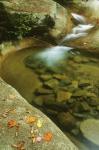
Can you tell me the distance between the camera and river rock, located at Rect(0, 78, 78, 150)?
184 inches

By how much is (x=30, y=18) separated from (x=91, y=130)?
4.31 meters

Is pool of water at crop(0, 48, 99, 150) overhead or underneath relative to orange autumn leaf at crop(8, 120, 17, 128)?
underneath

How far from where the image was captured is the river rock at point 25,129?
4.68 m

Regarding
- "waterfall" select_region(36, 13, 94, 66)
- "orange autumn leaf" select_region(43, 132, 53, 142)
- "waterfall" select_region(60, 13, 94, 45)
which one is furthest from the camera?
"waterfall" select_region(60, 13, 94, 45)

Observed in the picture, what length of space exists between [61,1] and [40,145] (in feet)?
30.8

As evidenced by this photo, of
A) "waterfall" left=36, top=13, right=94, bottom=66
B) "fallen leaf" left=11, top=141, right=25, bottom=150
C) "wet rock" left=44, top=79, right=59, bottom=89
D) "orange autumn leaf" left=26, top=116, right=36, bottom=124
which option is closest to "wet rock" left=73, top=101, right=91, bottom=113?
"wet rock" left=44, top=79, right=59, bottom=89

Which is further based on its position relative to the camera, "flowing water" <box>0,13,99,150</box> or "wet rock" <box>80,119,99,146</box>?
"flowing water" <box>0,13,99,150</box>

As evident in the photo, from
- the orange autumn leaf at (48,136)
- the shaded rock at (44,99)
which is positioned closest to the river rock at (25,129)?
the orange autumn leaf at (48,136)

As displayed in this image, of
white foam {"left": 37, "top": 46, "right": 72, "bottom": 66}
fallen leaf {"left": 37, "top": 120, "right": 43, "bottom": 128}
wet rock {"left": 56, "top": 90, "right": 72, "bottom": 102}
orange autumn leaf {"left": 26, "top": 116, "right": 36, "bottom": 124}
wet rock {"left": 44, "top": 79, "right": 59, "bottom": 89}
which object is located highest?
orange autumn leaf {"left": 26, "top": 116, "right": 36, "bottom": 124}

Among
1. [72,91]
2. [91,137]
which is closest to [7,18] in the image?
[72,91]

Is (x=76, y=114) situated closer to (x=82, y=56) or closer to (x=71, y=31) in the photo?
(x=82, y=56)

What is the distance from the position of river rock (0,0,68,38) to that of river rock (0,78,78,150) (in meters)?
3.88

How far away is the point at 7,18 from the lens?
8844mm

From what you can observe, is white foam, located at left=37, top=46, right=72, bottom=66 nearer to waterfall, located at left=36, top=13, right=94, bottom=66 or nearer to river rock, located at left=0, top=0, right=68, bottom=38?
waterfall, located at left=36, top=13, right=94, bottom=66
